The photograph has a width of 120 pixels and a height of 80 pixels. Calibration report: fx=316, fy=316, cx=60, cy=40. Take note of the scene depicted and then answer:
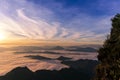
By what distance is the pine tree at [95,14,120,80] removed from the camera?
5631 centimetres

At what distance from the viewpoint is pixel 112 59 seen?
197ft

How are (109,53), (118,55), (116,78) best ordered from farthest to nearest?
(109,53) → (118,55) → (116,78)

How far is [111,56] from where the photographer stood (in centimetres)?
6066

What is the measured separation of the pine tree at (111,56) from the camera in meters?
56.3

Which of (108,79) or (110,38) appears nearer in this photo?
(108,79)

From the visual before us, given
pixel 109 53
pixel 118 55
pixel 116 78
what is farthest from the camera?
pixel 109 53

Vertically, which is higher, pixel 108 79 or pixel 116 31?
pixel 116 31

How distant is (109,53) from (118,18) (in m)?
8.12

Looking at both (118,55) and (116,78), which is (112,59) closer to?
(118,55)

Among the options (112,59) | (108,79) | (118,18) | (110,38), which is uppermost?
(118,18)

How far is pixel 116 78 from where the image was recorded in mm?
54375

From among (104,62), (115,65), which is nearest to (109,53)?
(104,62)

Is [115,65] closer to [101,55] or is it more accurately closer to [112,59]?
[112,59]

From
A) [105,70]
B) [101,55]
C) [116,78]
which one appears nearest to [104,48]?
[101,55]
